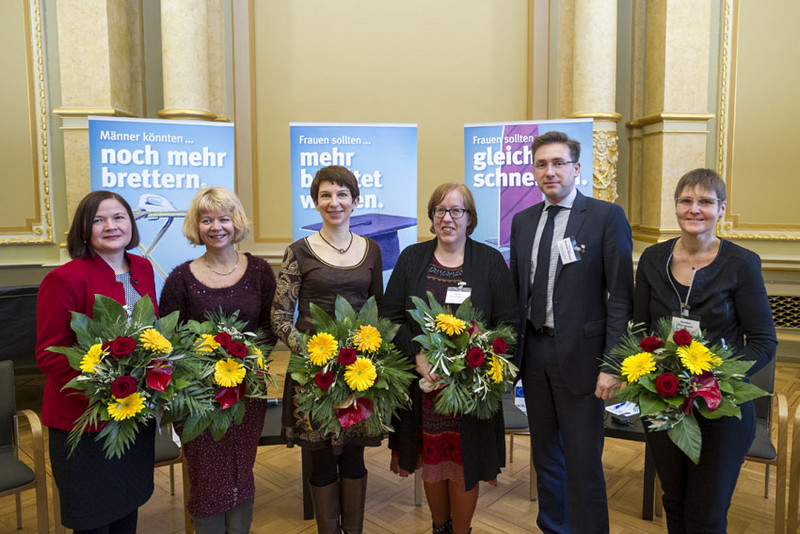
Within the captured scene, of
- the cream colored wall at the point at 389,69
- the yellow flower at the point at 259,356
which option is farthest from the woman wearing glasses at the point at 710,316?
the cream colored wall at the point at 389,69

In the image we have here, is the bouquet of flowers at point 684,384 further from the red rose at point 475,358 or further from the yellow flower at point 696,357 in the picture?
the red rose at point 475,358

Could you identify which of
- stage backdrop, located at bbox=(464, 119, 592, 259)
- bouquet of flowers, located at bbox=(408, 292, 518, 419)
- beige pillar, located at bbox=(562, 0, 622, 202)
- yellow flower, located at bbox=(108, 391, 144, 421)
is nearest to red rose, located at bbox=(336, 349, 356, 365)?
bouquet of flowers, located at bbox=(408, 292, 518, 419)

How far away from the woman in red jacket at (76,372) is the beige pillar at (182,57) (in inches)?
138

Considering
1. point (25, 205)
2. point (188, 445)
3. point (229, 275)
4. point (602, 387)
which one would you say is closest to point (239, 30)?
point (25, 205)

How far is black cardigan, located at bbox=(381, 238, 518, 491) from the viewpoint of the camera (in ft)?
7.05

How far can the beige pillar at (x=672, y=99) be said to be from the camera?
5.08m

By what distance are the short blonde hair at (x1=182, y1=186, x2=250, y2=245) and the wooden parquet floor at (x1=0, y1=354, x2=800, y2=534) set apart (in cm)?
149

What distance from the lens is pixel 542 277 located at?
218 centimetres

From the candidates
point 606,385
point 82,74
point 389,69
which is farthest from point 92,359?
point 389,69

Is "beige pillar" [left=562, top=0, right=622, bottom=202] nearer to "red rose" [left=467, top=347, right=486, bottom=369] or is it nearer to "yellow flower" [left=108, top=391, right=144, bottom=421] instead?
"red rose" [left=467, top=347, right=486, bottom=369]

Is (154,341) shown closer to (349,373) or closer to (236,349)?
(236,349)

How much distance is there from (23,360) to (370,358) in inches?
113

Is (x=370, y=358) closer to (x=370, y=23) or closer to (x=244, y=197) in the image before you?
(x=244, y=197)

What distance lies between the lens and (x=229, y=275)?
85.0 inches
